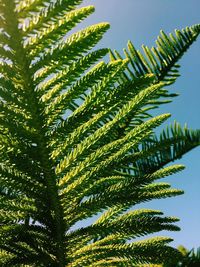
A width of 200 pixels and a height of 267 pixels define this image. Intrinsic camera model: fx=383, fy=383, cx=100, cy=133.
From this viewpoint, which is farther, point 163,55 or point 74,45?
point 163,55

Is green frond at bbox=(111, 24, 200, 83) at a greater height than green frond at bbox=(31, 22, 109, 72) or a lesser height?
greater

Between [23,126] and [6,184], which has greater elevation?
[23,126]

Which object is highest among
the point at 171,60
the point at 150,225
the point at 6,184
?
the point at 171,60

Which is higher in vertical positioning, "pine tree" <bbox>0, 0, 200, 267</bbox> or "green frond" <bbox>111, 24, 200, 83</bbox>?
"green frond" <bbox>111, 24, 200, 83</bbox>

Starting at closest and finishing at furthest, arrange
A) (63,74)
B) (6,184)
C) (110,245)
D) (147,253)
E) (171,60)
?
(63,74), (6,184), (147,253), (110,245), (171,60)

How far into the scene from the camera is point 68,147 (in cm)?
171

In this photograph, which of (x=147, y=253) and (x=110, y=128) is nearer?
(x=110, y=128)

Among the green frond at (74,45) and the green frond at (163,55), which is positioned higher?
the green frond at (163,55)

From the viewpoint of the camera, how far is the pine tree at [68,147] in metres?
1.41

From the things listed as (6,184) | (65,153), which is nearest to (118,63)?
Result: (65,153)

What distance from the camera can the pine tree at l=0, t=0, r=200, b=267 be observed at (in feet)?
4.61

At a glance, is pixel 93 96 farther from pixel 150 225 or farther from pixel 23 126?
pixel 150 225

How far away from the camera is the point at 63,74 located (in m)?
1.57

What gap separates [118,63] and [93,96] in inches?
7.2
